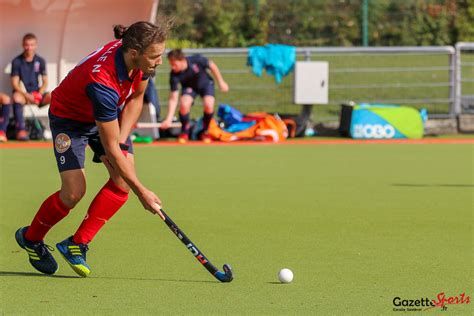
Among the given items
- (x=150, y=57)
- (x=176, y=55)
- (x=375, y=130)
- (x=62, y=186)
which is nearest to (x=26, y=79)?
(x=176, y=55)

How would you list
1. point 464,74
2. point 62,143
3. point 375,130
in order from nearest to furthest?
point 62,143 < point 375,130 < point 464,74

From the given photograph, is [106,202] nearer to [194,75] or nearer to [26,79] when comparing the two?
[194,75]

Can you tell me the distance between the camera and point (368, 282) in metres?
5.80

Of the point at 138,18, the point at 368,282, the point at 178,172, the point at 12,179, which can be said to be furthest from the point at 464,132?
the point at 368,282

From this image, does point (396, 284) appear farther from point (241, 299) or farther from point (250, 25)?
point (250, 25)

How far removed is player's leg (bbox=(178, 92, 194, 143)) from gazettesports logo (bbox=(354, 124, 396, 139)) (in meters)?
2.32

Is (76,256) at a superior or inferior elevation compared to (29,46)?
inferior

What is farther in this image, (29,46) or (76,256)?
(29,46)

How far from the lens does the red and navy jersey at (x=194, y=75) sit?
13.9 meters

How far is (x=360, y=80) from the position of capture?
16641 millimetres

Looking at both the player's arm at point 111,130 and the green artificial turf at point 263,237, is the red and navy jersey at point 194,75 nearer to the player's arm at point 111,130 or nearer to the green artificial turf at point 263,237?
the green artificial turf at point 263,237

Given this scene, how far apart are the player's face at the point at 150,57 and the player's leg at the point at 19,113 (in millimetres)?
8619

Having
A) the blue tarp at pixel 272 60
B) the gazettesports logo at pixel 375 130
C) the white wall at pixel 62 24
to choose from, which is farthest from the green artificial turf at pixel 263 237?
the blue tarp at pixel 272 60

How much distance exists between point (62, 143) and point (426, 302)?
6.97ft
